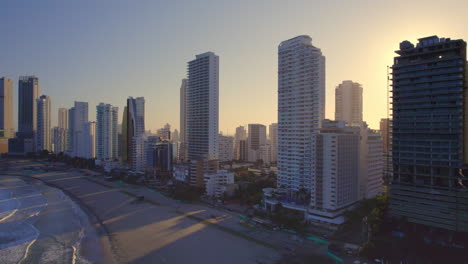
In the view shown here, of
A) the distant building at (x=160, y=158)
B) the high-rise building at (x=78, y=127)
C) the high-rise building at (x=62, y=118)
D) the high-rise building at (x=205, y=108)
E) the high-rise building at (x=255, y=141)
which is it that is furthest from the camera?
the high-rise building at (x=62, y=118)

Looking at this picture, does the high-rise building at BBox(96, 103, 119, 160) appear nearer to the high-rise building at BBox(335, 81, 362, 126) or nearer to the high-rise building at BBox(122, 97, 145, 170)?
the high-rise building at BBox(122, 97, 145, 170)

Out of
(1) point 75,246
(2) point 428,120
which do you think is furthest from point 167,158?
(2) point 428,120

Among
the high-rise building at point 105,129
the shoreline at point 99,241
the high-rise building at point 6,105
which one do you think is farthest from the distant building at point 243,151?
the high-rise building at point 6,105

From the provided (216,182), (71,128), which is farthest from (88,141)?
(216,182)

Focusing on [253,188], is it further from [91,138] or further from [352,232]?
[91,138]

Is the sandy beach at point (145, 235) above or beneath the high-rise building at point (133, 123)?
beneath

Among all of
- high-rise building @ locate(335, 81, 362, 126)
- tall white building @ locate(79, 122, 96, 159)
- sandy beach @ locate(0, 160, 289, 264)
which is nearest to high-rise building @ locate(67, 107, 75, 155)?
tall white building @ locate(79, 122, 96, 159)

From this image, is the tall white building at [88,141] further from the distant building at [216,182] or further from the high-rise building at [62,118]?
the high-rise building at [62,118]
